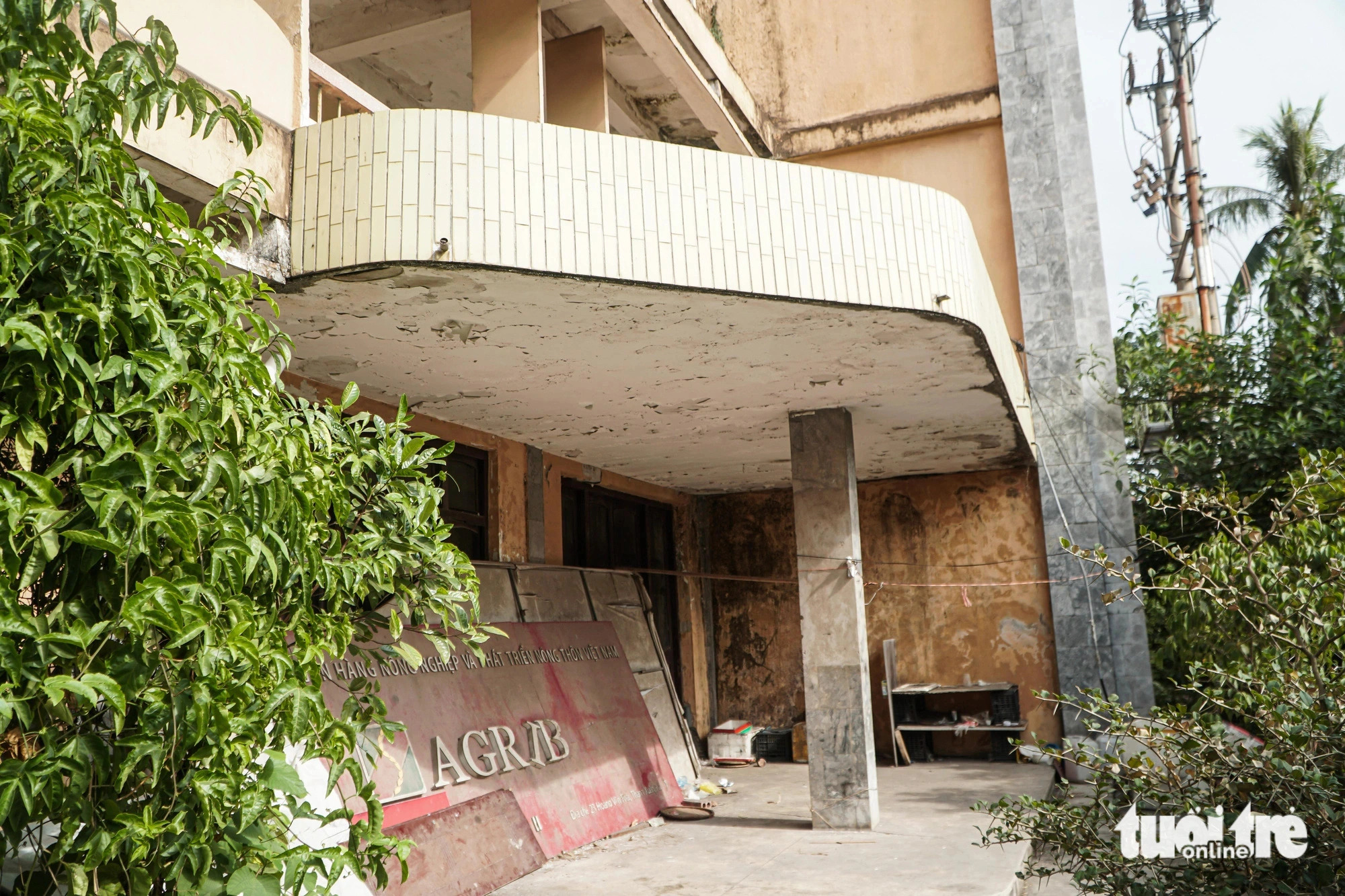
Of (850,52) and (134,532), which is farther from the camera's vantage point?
(850,52)

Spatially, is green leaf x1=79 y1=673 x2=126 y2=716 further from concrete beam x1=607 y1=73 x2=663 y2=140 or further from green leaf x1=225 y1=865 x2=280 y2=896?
concrete beam x1=607 y1=73 x2=663 y2=140

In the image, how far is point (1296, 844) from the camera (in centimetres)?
306

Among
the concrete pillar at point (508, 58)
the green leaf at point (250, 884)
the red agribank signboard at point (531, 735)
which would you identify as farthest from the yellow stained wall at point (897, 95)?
the green leaf at point (250, 884)

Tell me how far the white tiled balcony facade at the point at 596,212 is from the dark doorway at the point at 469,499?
345 cm

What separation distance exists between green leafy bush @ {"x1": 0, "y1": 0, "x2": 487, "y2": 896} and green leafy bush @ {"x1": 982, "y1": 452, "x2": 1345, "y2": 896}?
2.42 metres

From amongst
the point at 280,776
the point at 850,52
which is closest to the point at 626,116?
the point at 850,52

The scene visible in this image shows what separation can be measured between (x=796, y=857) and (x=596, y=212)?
4.33 m

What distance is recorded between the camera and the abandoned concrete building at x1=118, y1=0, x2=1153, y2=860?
479 cm

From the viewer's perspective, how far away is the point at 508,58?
684cm

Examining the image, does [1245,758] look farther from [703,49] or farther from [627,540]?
[627,540]

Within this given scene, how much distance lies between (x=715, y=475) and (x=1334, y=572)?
7.77 metres

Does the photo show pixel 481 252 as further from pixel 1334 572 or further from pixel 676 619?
pixel 676 619

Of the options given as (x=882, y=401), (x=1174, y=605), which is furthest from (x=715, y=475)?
(x=1174, y=605)

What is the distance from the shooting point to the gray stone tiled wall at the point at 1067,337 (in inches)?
405
